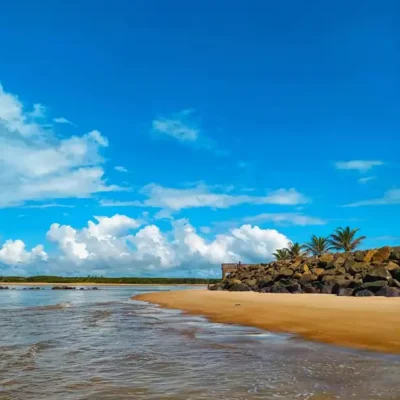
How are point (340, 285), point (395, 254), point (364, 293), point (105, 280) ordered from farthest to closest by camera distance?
point (105, 280) < point (395, 254) < point (340, 285) < point (364, 293)

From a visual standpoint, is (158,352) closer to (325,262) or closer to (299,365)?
(299,365)

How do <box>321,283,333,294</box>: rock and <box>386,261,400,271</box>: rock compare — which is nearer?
<box>386,261,400,271</box>: rock

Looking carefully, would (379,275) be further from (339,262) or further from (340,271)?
(339,262)

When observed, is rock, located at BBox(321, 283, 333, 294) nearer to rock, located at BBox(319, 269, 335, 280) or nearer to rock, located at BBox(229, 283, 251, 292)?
rock, located at BBox(319, 269, 335, 280)

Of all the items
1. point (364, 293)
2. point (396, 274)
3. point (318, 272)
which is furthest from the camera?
point (318, 272)

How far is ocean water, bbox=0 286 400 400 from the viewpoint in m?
6.76

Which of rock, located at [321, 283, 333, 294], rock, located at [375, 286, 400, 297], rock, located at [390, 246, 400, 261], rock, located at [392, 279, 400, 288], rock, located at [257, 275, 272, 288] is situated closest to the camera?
rock, located at [375, 286, 400, 297]

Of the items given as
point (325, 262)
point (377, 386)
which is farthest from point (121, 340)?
point (325, 262)

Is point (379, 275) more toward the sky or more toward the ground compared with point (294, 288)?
more toward the sky

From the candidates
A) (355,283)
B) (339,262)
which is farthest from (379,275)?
(339,262)

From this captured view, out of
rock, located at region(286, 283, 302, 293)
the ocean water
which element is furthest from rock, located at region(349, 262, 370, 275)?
the ocean water

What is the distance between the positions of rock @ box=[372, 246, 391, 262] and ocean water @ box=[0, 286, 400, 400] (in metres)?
24.7

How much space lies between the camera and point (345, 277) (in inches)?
1321

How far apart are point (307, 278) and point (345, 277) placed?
5.08 metres
